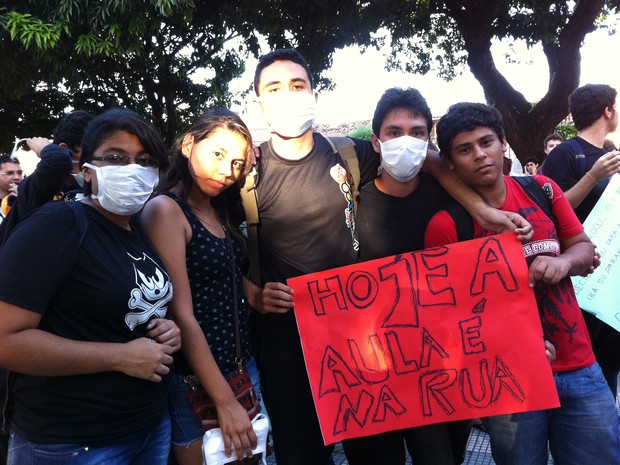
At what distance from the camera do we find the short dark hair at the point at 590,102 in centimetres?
318

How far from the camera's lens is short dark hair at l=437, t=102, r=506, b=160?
7.24ft

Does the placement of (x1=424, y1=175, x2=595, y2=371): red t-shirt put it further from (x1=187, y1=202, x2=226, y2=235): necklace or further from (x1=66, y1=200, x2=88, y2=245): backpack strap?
(x1=66, y1=200, x2=88, y2=245): backpack strap

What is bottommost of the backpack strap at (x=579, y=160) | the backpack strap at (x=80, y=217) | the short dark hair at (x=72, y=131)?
the backpack strap at (x=80, y=217)

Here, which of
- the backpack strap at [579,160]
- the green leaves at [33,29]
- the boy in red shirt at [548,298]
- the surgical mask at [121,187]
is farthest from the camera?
the green leaves at [33,29]

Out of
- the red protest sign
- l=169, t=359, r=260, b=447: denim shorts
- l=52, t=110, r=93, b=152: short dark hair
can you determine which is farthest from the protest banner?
l=52, t=110, r=93, b=152: short dark hair

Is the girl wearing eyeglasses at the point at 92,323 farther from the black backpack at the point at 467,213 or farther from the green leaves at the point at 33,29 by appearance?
the green leaves at the point at 33,29

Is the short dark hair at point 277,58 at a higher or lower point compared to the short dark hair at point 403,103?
higher

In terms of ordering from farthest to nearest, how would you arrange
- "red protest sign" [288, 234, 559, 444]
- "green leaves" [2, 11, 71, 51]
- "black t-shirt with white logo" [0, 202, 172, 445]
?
1. "green leaves" [2, 11, 71, 51]
2. "red protest sign" [288, 234, 559, 444]
3. "black t-shirt with white logo" [0, 202, 172, 445]

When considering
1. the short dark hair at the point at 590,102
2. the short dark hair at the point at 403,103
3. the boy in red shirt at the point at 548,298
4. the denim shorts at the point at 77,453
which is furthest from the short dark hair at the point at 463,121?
the denim shorts at the point at 77,453

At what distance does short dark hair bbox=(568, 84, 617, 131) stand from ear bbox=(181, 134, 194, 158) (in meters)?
2.47

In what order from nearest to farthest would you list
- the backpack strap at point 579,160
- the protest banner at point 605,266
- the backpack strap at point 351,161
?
the backpack strap at point 351,161 → the protest banner at point 605,266 → the backpack strap at point 579,160

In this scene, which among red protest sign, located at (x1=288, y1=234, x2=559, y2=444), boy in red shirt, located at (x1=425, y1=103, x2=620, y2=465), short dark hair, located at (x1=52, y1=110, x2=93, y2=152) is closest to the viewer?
boy in red shirt, located at (x1=425, y1=103, x2=620, y2=465)

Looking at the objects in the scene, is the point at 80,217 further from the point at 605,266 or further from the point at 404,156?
the point at 605,266

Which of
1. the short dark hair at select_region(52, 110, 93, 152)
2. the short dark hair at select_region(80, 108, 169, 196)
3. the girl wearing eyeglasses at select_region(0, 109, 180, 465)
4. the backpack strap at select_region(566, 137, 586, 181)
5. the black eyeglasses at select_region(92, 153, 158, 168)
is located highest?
the short dark hair at select_region(52, 110, 93, 152)
